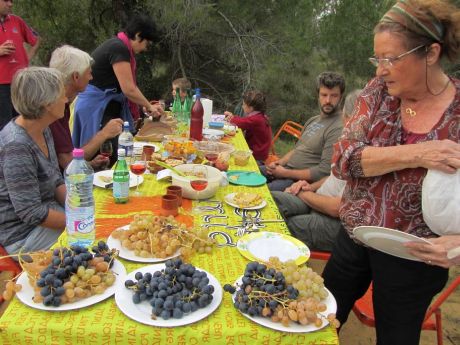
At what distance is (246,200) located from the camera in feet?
6.70

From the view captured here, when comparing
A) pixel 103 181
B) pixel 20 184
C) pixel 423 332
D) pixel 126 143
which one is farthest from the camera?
pixel 423 332

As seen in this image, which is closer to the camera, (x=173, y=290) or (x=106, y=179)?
(x=173, y=290)

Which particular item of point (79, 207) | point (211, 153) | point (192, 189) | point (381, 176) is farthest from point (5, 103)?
point (381, 176)

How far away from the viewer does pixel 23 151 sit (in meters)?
1.88

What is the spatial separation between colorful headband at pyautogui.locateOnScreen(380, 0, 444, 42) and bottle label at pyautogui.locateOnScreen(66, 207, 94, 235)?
4.30ft

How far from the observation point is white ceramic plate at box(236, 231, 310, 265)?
61.3 inches

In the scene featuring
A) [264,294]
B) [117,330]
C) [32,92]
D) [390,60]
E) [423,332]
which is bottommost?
[423,332]

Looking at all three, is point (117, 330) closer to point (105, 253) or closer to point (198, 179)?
point (105, 253)

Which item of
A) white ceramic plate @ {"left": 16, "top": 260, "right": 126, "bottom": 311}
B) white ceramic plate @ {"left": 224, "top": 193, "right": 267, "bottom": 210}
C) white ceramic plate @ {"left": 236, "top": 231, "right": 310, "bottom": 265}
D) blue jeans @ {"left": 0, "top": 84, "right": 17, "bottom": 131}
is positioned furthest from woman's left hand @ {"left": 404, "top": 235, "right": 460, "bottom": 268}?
blue jeans @ {"left": 0, "top": 84, "right": 17, "bottom": 131}

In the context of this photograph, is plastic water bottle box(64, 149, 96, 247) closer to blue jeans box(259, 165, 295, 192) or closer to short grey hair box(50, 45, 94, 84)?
short grey hair box(50, 45, 94, 84)

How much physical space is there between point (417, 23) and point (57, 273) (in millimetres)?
1376

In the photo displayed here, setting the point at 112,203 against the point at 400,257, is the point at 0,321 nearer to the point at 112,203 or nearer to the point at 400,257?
the point at 112,203

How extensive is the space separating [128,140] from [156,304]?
65.5 inches

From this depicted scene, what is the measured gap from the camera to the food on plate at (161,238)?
58.2 inches
